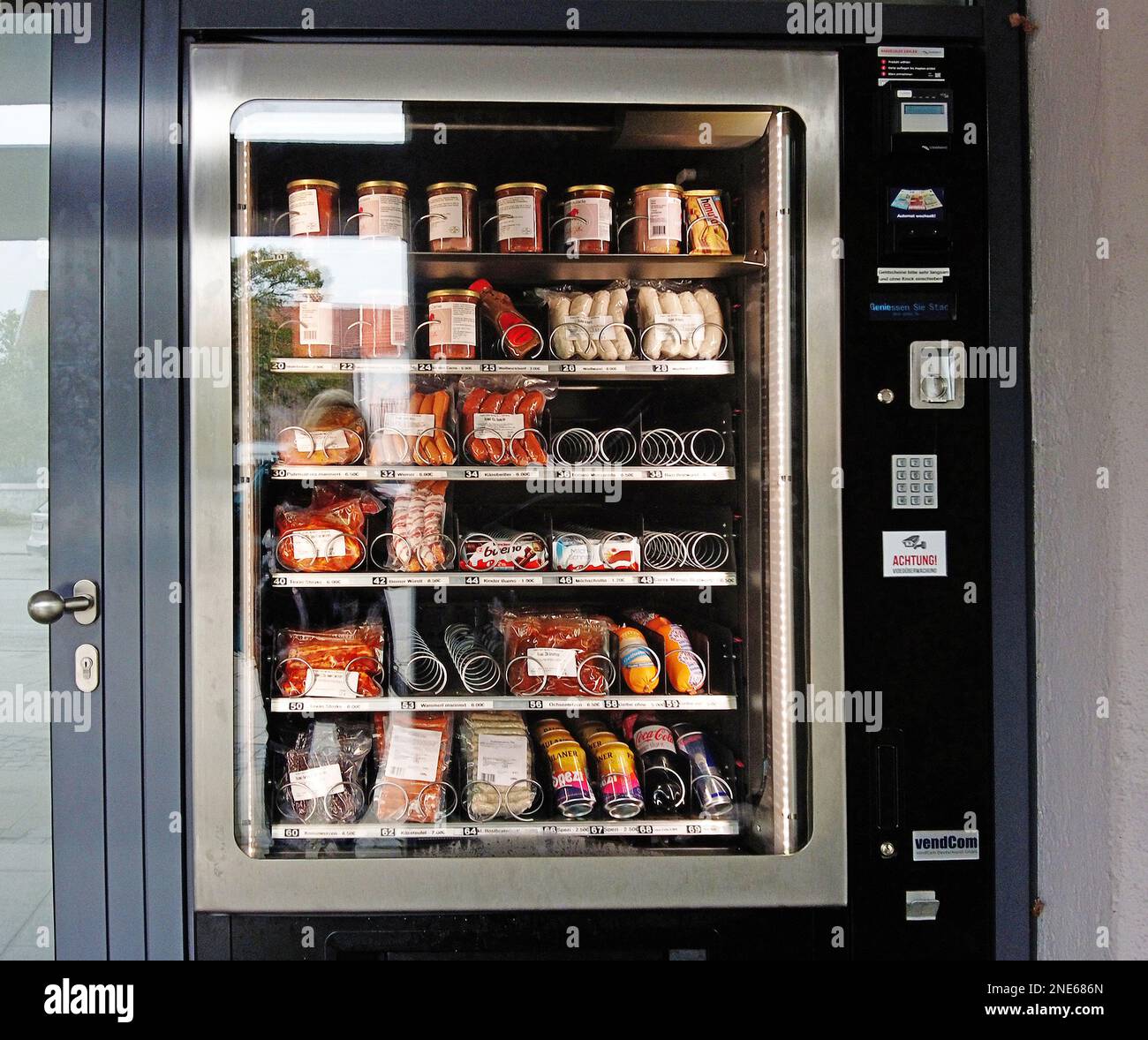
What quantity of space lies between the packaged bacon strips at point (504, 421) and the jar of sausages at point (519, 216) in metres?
0.26

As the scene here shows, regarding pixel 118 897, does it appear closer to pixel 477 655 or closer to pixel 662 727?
pixel 477 655

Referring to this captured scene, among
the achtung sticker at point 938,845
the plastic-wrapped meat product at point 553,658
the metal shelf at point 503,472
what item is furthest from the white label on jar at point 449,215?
the achtung sticker at point 938,845

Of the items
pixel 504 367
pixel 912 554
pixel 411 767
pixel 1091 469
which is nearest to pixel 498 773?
pixel 411 767

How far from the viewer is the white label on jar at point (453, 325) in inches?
62.7

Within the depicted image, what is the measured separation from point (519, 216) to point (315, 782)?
1153 millimetres

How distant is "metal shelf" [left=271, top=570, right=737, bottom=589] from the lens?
4.89 ft

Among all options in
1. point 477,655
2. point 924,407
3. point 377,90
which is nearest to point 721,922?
point 477,655

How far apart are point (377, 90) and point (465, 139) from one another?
20 cm

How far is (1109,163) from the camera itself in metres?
1.42

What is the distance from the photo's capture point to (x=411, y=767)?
161cm

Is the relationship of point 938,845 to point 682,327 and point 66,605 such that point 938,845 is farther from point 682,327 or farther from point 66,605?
point 66,605

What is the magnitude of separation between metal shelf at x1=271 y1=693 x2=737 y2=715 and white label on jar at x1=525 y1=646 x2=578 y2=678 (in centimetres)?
10

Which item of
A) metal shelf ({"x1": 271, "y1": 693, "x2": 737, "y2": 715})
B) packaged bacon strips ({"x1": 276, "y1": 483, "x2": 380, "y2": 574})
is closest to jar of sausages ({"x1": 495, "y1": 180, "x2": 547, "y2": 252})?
packaged bacon strips ({"x1": 276, "y1": 483, "x2": 380, "y2": 574})

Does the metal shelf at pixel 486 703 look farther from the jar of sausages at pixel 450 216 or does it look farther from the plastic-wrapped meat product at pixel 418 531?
the jar of sausages at pixel 450 216
